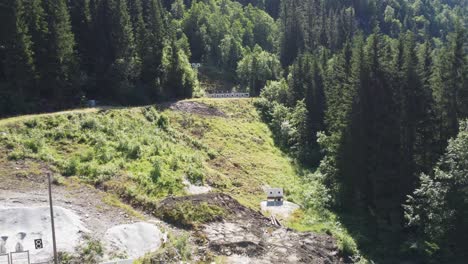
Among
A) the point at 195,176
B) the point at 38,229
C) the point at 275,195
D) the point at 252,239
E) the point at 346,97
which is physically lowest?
the point at 252,239

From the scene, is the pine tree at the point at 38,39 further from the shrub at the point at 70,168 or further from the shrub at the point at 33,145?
the shrub at the point at 70,168

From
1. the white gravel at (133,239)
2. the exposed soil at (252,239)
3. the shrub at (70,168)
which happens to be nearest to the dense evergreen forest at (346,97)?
the exposed soil at (252,239)

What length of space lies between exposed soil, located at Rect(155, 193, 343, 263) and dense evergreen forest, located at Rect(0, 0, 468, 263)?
572 cm

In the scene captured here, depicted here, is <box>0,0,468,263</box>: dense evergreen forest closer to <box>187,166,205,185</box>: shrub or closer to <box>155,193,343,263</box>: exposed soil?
<box>155,193,343,263</box>: exposed soil

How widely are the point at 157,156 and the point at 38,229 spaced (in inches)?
563

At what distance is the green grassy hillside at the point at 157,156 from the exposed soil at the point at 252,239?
1.81 meters

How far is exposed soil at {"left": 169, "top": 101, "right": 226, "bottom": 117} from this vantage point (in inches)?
2133

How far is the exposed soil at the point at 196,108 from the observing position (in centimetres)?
5419

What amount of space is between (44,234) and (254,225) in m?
13.0

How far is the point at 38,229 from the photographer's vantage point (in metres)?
24.0

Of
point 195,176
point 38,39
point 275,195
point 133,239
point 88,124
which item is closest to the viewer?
point 133,239

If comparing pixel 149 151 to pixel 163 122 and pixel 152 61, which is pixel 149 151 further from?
pixel 152 61

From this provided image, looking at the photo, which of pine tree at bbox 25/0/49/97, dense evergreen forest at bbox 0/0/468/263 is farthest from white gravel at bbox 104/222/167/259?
pine tree at bbox 25/0/49/97

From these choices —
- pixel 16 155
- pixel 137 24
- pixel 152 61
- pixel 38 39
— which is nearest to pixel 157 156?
pixel 16 155
